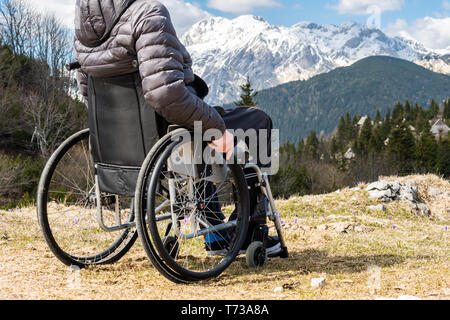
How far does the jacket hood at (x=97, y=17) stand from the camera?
2.45 metres

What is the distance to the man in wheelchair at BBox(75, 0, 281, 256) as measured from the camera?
7.71ft

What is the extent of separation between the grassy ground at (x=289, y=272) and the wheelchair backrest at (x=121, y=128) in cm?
61

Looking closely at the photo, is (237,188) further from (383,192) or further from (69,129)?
(69,129)

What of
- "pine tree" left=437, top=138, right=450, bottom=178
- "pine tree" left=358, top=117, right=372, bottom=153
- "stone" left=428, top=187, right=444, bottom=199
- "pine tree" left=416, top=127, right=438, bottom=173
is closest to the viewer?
"stone" left=428, top=187, right=444, bottom=199

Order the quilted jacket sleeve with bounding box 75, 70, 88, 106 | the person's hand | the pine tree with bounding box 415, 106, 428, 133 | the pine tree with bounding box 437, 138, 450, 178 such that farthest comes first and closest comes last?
1. the pine tree with bounding box 415, 106, 428, 133
2. the pine tree with bounding box 437, 138, 450, 178
3. the quilted jacket sleeve with bounding box 75, 70, 88, 106
4. the person's hand

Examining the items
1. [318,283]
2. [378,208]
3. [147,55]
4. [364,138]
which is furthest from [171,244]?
[364,138]

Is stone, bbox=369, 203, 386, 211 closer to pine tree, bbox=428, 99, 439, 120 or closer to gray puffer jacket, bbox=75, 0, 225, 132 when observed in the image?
gray puffer jacket, bbox=75, 0, 225, 132

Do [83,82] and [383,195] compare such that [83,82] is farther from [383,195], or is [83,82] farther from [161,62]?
[383,195]

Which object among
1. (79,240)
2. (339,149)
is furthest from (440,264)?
(339,149)

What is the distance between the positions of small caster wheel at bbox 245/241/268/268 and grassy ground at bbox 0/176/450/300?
3.1 inches

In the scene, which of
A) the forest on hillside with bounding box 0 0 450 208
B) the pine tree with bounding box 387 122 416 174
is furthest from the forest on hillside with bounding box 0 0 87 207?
the pine tree with bounding box 387 122 416 174

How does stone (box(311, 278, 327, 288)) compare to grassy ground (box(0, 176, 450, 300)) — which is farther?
stone (box(311, 278, 327, 288))
